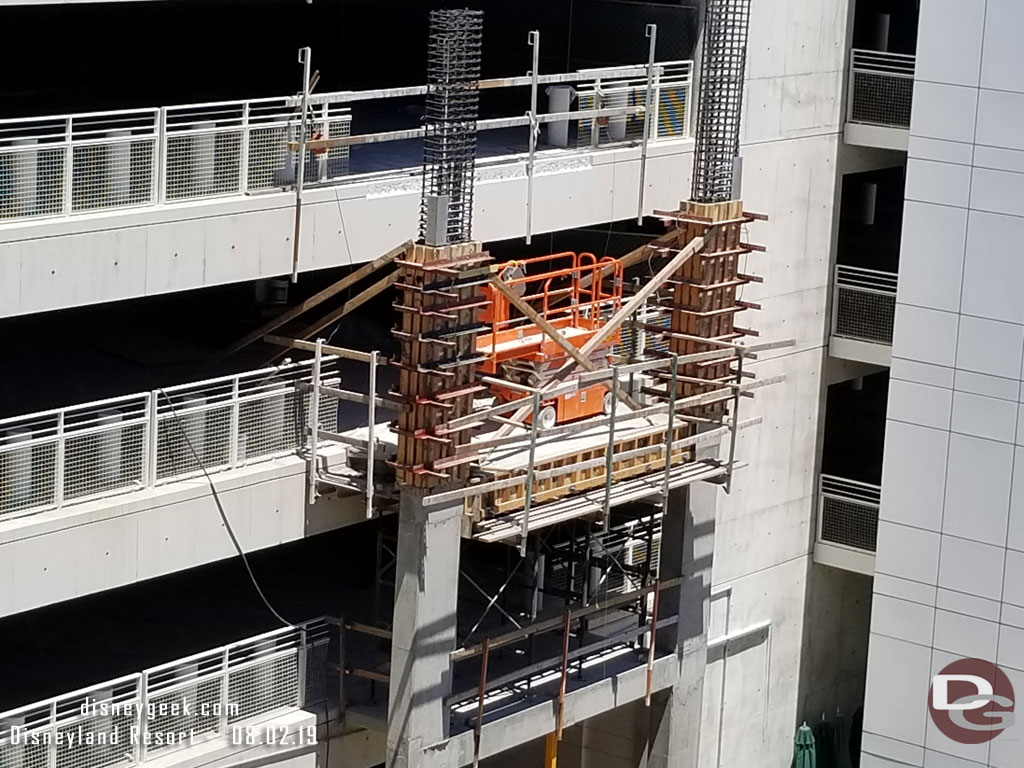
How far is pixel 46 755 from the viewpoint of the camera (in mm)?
22312

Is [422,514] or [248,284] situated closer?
[422,514]

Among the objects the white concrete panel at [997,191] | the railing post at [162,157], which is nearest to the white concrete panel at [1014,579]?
the white concrete panel at [997,191]

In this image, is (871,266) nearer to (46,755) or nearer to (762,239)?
(762,239)

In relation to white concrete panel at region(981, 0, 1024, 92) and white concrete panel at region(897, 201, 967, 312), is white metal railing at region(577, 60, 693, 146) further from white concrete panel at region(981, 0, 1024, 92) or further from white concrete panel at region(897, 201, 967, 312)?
white concrete panel at region(981, 0, 1024, 92)

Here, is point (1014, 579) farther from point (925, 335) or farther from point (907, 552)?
point (925, 335)

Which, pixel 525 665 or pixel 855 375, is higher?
pixel 855 375

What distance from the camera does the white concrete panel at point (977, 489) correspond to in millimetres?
31047

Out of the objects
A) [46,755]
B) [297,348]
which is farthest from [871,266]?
[46,755]

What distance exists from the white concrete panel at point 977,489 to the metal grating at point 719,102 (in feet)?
20.8

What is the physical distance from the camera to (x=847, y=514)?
114ft

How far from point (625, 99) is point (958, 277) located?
6.29 meters

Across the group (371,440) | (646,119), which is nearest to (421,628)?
(371,440)

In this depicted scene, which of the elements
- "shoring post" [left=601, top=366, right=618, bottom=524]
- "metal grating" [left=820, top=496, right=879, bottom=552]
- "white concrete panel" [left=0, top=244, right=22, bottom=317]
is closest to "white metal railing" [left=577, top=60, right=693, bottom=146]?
"shoring post" [left=601, top=366, right=618, bottom=524]

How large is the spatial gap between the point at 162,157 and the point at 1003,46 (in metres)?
14.0
